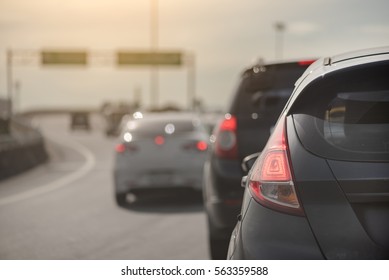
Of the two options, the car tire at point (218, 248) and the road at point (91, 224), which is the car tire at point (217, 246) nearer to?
the car tire at point (218, 248)

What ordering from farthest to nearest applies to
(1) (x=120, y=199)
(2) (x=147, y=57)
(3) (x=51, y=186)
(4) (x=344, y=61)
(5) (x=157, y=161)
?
(2) (x=147, y=57)
(3) (x=51, y=186)
(1) (x=120, y=199)
(5) (x=157, y=161)
(4) (x=344, y=61)

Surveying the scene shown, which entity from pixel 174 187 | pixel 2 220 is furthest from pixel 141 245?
pixel 174 187

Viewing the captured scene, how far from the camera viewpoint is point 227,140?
22.1ft

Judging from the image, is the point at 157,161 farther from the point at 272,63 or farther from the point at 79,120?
the point at 79,120

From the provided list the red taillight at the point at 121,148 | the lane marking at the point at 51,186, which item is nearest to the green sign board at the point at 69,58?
the lane marking at the point at 51,186

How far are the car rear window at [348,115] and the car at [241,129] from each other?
9.02 feet

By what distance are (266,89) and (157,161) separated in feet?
19.8

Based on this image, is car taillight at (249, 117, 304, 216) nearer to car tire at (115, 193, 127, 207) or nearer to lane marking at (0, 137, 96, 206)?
car tire at (115, 193, 127, 207)

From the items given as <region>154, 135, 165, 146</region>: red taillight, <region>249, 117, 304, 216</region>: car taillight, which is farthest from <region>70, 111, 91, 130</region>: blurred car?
<region>249, 117, 304, 216</region>: car taillight

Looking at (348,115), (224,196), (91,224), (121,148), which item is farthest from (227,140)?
(121,148)

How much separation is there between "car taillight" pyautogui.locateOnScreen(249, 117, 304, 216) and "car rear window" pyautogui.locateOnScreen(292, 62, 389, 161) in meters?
0.12

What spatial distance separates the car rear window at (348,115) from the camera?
10.9ft
